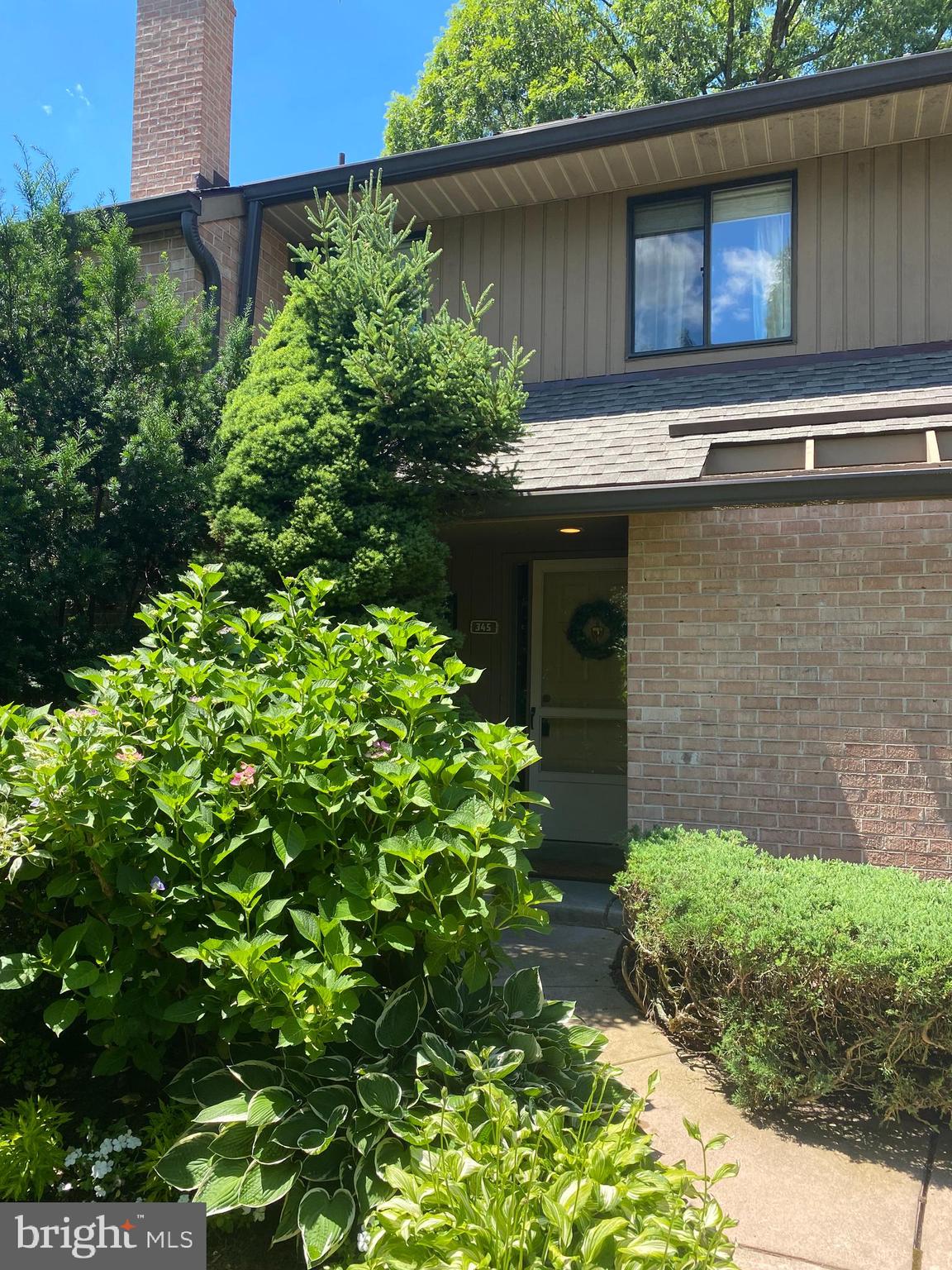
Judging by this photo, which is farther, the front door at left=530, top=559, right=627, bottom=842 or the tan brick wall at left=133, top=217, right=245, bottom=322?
the front door at left=530, top=559, right=627, bottom=842

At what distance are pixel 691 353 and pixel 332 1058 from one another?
6.56 meters

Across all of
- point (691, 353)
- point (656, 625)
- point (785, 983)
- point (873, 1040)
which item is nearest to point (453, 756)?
point (785, 983)

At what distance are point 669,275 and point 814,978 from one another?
6.24 meters

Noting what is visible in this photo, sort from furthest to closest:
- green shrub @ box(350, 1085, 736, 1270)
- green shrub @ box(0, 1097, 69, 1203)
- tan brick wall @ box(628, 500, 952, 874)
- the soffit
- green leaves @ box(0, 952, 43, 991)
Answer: the soffit → tan brick wall @ box(628, 500, 952, 874) → green leaves @ box(0, 952, 43, 991) → green shrub @ box(0, 1097, 69, 1203) → green shrub @ box(350, 1085, 736, 1270)

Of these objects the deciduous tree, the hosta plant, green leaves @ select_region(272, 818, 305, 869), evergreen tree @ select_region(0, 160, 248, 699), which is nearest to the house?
evergreen tree @ select_region(0, 160, 248, 699)

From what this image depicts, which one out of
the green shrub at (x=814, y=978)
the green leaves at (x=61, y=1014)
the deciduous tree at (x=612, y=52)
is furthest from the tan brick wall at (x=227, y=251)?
the deciduous tree at (x=612, y=52)

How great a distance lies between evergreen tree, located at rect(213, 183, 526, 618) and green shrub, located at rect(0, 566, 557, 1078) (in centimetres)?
201

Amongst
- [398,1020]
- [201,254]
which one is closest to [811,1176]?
[398,1020]

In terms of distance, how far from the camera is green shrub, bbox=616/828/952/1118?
3.30 m

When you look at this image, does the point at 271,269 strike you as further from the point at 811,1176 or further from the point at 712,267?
the point at 811,1176

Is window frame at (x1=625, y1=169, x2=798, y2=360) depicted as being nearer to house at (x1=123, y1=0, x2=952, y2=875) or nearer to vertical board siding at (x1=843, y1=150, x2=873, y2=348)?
house at (x1=123, y1=0, x2=952, y2=875)

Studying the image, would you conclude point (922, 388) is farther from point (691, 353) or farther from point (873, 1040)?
point (873, 1040)

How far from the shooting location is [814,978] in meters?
3.44

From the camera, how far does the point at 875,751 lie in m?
5.40
